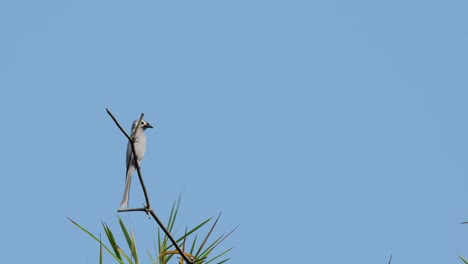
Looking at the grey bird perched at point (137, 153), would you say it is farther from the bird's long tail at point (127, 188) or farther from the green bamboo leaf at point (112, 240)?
the green bamboo leaf at point (112, 240)

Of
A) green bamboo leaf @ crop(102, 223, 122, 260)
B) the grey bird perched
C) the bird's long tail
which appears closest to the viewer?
green bamboo leaf @ crop(102, 223, 122, 260)

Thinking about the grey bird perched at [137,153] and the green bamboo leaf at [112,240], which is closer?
the green bamboo leaf at [112,240]

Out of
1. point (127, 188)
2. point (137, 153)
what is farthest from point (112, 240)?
point (137, 153)

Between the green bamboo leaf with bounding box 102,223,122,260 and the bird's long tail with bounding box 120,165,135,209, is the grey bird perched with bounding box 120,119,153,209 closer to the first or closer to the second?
the bird's long tail with bounding box 120,165,135,209

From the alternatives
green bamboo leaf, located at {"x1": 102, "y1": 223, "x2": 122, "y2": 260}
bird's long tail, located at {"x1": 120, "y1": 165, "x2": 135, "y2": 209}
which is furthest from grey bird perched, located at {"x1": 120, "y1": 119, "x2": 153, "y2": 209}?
green bamboo leaf, located at {"x1": 102, "y1": 223, "x2": 122, "y2": 260}

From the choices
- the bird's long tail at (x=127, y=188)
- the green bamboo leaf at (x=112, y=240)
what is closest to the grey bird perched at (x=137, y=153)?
the bird's long tail at (x=127, y=188)

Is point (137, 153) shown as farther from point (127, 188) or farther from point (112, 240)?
point (112, 240)

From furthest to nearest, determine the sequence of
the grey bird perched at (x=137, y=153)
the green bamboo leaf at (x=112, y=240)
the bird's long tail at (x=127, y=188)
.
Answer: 1. the grey bird perched at (x=137, y=153)
2. the bird's long tail at (x=127, y=188)
3. the green bamboo leaf at (x=112, y=240)

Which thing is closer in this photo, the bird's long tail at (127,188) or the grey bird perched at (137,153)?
the bird's long tail at (127,188)

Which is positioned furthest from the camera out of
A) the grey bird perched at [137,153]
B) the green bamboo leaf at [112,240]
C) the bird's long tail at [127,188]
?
the grey bird perched at [137,153]

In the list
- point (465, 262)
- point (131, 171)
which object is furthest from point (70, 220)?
point (131, 171)

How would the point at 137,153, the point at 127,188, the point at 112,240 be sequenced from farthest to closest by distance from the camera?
the point at 137,153
the point at 127,188
the point at 112,240

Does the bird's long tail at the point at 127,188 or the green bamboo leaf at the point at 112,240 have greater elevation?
the bird's long tail at the point at 127,188

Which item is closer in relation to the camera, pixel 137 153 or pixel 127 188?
pixel 127 188
